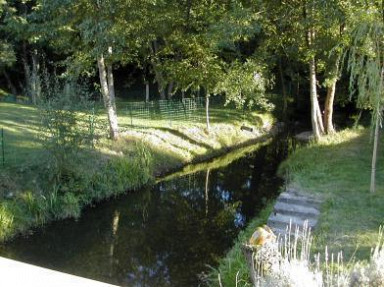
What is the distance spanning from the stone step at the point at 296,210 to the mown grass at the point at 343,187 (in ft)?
0.83

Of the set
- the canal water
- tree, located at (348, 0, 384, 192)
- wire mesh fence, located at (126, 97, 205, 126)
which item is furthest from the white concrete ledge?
wire mesh fence, located at (126, 97, 205, 126)

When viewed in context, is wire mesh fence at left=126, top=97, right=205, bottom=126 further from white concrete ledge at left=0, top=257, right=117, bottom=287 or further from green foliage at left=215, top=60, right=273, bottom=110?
white concrete ledge at left=0, top=257, right=117, bottom=287

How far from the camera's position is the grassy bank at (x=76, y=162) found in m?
12.9

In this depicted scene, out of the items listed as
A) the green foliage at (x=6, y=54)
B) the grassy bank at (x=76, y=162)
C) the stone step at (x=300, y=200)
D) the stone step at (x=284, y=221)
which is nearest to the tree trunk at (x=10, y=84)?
the green foliage at (x=6, y=54)

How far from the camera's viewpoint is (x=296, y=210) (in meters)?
11.2

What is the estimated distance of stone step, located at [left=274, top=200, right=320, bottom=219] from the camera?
10945 millimetres

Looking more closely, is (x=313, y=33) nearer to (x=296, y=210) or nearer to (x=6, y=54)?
(x=296, y=210)

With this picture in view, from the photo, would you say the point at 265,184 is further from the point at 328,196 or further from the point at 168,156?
the point at 328,196

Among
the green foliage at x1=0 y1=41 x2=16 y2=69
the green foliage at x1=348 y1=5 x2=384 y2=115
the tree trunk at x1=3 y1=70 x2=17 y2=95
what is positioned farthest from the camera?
the tree trunk at x1=3 y1=70 x2=17 y2=95

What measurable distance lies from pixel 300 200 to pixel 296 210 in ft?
2.56

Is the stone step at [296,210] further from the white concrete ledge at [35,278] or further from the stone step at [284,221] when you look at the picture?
the white concrete ledge at [35,278]

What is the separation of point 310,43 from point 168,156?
24.1 ft

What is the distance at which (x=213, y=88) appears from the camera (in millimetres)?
21703

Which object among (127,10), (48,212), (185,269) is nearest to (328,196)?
(185,269)
